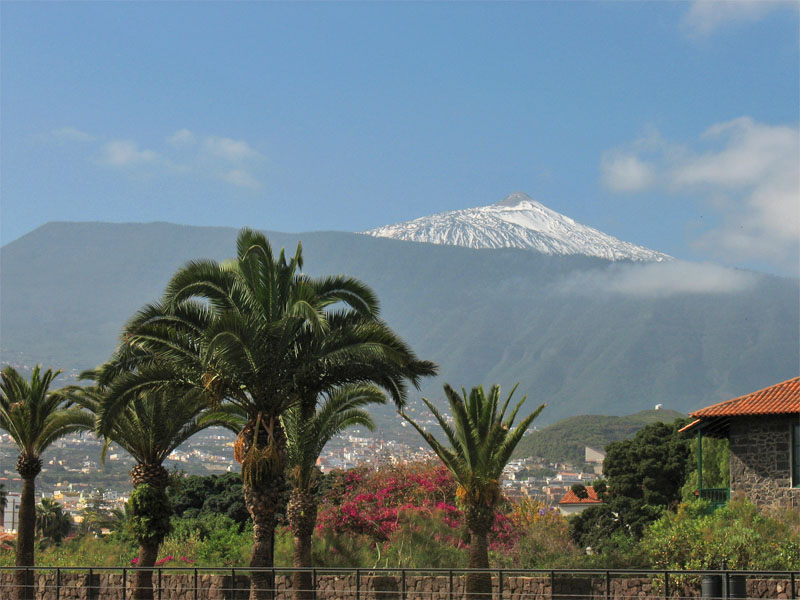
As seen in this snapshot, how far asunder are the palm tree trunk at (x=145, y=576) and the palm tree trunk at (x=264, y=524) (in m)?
2.88

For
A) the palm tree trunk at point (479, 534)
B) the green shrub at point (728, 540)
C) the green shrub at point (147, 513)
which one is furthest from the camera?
the green shrub at point (147, 513)

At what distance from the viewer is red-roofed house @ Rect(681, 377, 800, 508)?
33469mm

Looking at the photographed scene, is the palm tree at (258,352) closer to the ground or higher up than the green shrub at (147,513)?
higher up

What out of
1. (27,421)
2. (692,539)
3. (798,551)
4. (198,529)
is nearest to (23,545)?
(27,421)

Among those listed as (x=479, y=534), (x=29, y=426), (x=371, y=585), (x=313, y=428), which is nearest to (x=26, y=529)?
(x=29, y=426)

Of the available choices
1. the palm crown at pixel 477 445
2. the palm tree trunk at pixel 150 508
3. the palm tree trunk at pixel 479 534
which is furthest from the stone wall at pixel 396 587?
the palm crown at pixel 477 445

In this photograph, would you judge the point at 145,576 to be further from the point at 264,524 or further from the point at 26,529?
the point at 26,529

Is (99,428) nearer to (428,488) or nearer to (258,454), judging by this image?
(258,454)

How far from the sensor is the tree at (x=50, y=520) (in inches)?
2748

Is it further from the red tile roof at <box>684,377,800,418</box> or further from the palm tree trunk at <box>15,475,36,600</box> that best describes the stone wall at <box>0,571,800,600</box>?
the red tile roof at <box>684,377,800,418</box>

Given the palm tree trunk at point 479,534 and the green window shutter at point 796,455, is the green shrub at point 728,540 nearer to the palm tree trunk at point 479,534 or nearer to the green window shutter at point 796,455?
the green window shutter at point 796,455

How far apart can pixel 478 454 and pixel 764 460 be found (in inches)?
390

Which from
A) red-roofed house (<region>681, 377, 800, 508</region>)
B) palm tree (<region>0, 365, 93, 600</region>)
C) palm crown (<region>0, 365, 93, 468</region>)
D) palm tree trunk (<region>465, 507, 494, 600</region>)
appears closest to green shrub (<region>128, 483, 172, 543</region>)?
palm tree (<region>0, 365, 93, 600</region>)

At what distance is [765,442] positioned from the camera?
34281 mm
